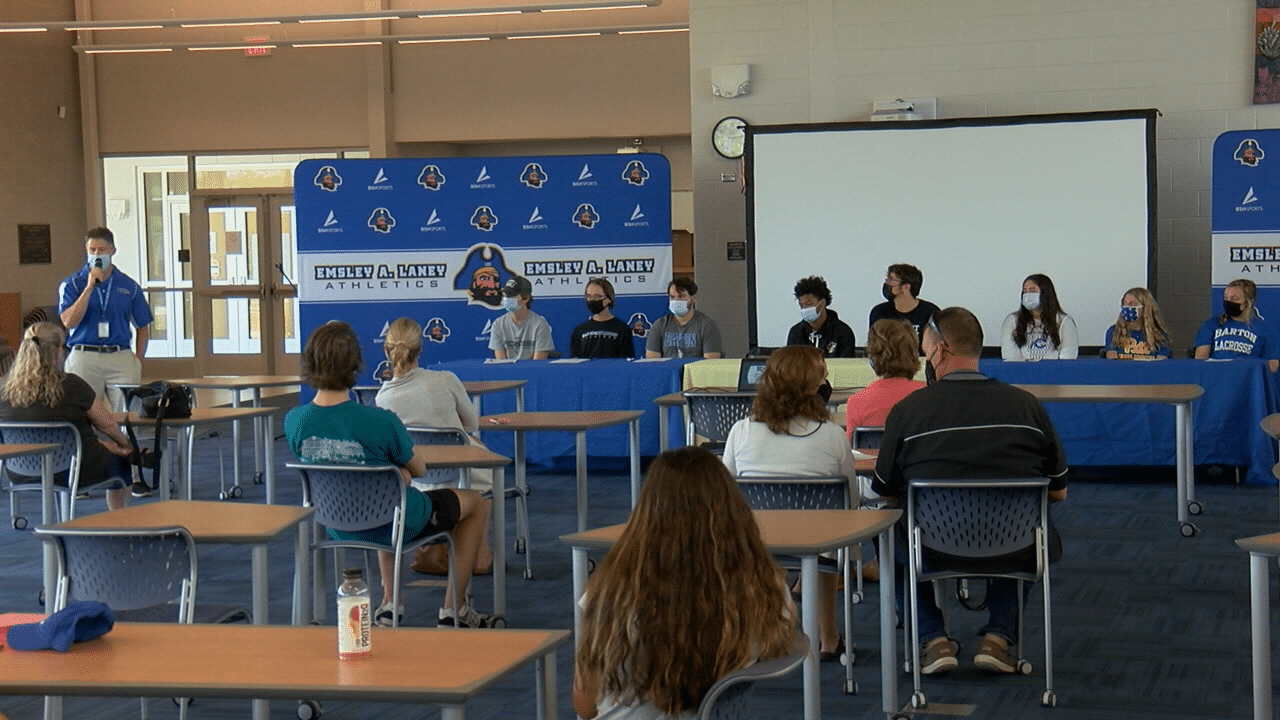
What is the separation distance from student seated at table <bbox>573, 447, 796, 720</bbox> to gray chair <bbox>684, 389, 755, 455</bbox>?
4258 mm

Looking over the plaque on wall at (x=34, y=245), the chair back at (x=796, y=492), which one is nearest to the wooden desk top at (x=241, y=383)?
the chair back at (x=796, y=492)

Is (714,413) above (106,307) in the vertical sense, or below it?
below

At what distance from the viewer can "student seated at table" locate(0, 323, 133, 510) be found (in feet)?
19.4

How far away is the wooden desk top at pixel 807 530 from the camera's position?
11.2 ft

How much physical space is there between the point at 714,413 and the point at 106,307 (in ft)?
12.3

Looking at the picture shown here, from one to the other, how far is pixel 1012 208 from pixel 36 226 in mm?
10358

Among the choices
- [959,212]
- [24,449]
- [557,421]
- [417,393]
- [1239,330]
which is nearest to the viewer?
[24,449]

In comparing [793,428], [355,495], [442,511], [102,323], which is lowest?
[442,511]

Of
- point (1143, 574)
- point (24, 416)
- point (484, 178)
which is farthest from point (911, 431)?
point (484, 178)

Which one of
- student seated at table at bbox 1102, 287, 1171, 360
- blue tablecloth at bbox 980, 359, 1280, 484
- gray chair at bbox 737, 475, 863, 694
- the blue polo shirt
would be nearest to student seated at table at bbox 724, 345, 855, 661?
gray chair at bbox 737, 475, 863, 694

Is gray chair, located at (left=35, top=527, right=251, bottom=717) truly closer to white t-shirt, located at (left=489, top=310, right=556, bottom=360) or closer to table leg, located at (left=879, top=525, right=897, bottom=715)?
table leg, located at (left=879, top=525, right=897, bottom=715)

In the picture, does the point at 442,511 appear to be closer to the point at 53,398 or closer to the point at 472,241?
the point at 53,398

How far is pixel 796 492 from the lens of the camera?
430 cm

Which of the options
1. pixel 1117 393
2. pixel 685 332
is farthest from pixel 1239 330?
pixel 685 332
